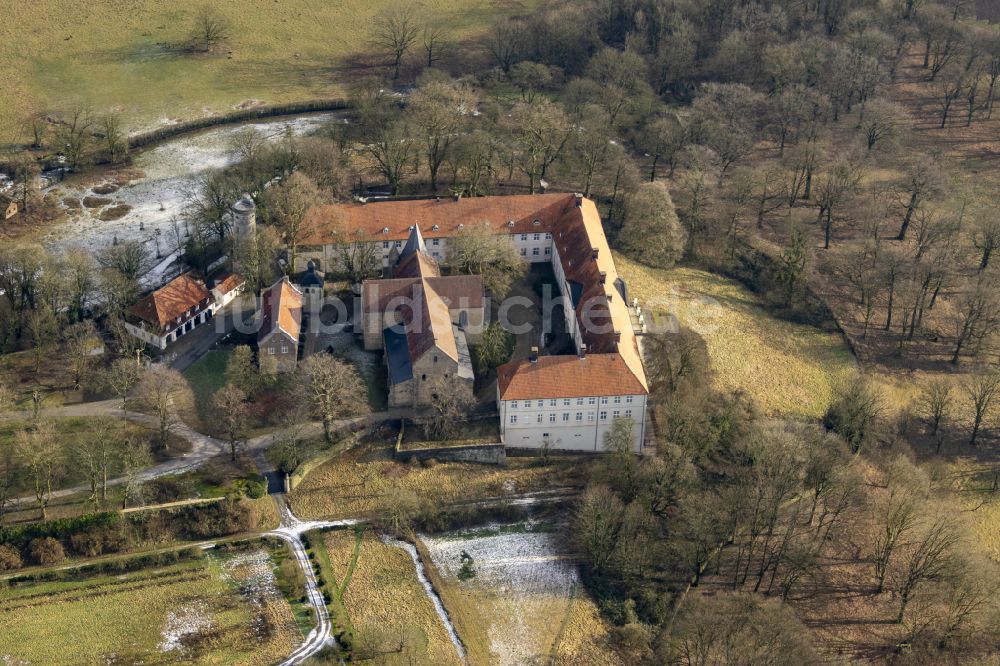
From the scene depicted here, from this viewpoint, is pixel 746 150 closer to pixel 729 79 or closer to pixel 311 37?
pixel 729 79

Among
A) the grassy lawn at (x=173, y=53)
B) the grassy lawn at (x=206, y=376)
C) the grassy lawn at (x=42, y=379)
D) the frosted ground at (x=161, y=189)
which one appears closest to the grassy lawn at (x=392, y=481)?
the grassy lawn at (x=206, y=376)

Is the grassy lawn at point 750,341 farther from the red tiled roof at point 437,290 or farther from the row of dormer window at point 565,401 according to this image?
the red tiled roof at point 437,290

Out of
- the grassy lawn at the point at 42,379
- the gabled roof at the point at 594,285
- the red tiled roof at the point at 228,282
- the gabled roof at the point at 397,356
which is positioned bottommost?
the grassy lawn at the point at 42,379

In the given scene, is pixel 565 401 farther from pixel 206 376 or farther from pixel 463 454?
pixel 206 376

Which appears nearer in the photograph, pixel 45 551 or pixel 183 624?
pixel 183 624

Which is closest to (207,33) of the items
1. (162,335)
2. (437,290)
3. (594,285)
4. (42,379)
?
(162,335)

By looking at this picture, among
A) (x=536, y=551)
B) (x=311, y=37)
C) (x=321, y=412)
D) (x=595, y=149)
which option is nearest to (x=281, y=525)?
(x=321, y=412)
